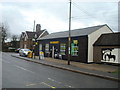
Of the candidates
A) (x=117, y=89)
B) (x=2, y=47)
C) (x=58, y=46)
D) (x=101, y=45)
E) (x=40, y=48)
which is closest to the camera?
(x=117, y=89)

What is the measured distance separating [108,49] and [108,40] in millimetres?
1357

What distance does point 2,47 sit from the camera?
167 feet

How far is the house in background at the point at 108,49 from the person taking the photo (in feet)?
52.6

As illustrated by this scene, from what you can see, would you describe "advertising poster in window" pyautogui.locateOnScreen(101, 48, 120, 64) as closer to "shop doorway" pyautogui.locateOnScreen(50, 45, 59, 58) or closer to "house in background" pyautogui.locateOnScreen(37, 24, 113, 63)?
"house in background" pyautogui.locateOnScreen(37, 24, 113, 63)

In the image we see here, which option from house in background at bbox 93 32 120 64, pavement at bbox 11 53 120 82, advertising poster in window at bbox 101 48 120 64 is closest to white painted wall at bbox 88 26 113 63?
house in background at bbox 93 32 120 64

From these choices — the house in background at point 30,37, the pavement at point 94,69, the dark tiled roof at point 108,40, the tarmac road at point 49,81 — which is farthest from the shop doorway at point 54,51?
the house in background at point 30,37

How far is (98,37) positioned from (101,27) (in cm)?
164

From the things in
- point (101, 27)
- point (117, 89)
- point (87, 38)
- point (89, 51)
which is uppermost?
point (101, 27)

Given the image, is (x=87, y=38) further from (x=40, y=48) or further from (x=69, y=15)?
(x=40, y=48)

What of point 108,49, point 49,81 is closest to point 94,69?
point 108,49

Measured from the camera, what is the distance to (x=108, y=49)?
16.5 m

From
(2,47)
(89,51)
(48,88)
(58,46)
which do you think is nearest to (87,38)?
(89,51)

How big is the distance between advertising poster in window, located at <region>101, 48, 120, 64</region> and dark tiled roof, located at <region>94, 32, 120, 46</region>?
Result: 77 cm

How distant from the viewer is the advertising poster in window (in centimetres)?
1603
